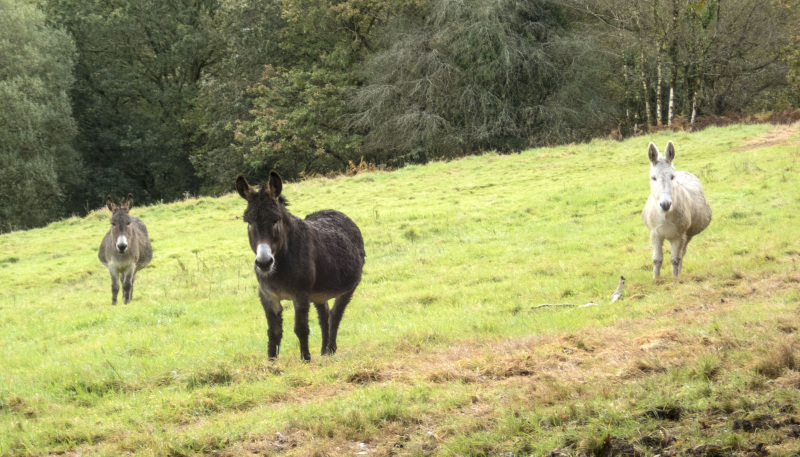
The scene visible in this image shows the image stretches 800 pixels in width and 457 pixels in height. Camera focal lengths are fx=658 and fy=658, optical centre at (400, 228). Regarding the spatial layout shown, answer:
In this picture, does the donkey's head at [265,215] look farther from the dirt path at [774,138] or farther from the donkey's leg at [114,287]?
the dirt path at [774,138]

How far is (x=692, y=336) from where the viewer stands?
677 centimetres

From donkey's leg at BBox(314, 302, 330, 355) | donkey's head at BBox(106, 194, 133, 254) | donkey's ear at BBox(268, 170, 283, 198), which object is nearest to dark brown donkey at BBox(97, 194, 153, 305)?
donkey's head at BBox(106, 194, 133, 254)

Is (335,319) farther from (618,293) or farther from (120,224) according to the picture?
(120,224)

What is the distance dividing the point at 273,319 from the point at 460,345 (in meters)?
2.40

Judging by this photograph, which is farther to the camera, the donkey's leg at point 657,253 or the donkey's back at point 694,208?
the donkey's back at point 694,208

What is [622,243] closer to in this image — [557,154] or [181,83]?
[557,154]

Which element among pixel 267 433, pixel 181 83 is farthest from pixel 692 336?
pixel 181 83

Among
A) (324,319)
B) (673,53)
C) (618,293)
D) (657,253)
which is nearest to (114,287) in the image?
(324,319)

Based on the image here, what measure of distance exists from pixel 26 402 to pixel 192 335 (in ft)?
11.5

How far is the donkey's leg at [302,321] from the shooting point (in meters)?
7.79

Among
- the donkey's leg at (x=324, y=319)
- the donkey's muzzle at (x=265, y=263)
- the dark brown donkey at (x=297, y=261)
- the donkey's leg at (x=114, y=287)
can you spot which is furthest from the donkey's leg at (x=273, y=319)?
the donkey's leg at (x=114, y=287)

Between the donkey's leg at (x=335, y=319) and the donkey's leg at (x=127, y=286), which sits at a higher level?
the donkey's leg at (x=335, y=319)

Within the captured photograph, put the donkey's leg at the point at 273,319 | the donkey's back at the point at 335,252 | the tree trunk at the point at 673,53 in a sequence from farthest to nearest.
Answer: the tree trunk at the point at 673,53, the donkey's back at the point at 335,252, the donkey's leg at the point at 273,319

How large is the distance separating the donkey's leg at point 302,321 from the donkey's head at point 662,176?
5.83 m
